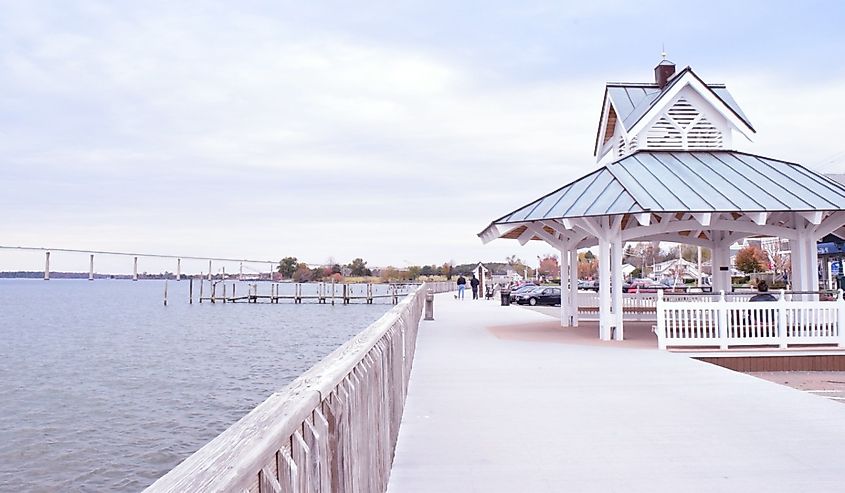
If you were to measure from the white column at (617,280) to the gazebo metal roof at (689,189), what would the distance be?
1.10 m

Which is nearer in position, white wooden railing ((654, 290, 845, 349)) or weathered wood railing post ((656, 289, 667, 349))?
white wooden railing ((654, 290, 845, 349))

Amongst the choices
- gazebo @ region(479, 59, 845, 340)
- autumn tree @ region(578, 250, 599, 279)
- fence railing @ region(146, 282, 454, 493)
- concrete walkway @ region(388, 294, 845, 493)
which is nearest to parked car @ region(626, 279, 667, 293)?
gazebo @ region(479, 59, 845, 340)

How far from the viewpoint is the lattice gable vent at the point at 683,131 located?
18.5 metres

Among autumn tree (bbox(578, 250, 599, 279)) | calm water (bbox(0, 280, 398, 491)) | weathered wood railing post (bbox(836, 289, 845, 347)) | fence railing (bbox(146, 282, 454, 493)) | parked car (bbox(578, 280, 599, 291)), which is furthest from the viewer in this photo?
autumn tree (bbox(578, 250, 599, 279))

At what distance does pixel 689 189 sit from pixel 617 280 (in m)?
2.66

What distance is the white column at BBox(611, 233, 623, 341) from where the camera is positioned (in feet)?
51.0

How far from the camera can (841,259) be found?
44875 millimetres

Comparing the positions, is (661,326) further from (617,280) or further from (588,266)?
(588,266)

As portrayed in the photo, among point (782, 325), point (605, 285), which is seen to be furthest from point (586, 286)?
point (782, 325)

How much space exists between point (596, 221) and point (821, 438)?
380 inches

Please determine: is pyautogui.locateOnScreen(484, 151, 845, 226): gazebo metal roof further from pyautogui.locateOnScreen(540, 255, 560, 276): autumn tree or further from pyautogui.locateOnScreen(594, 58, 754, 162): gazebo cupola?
pyautogui.locateOnScreen(540, 255, 560, 276): autumn tree

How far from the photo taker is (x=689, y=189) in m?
15.6

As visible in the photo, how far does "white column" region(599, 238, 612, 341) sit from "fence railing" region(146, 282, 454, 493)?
11664mm

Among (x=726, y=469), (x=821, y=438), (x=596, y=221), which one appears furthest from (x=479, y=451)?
(x=596, y=221)
